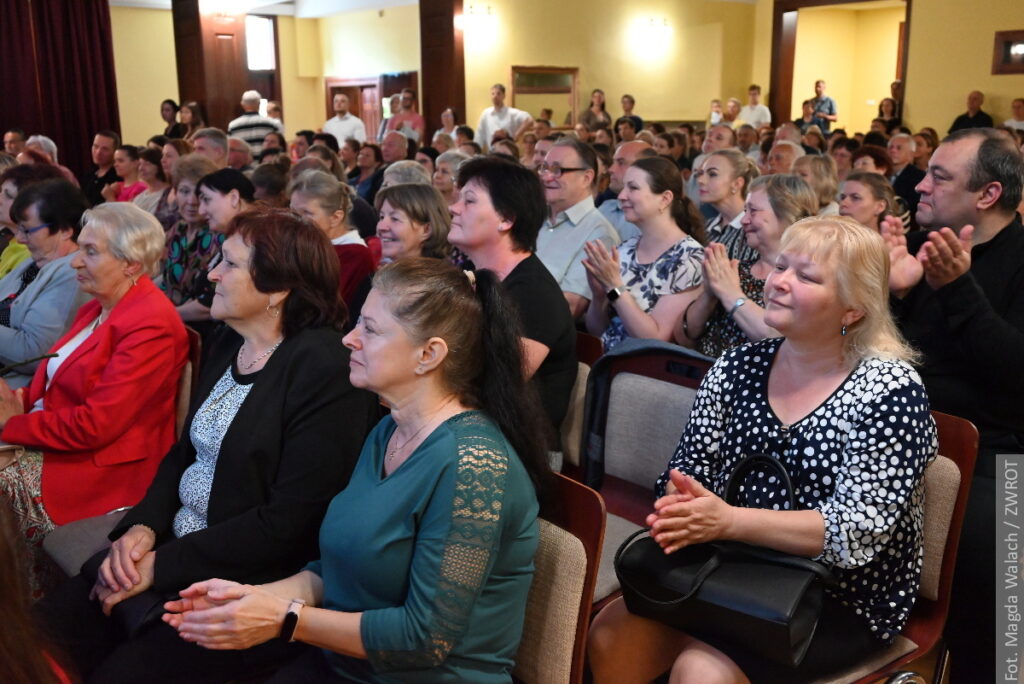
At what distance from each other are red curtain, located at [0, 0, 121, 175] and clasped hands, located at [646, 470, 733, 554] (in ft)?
42.0

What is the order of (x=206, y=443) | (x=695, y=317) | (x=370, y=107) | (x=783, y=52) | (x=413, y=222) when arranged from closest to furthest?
(x=206, y=443)
(x=695, y=317)
(x=413, y=222)
(x=783, y=52)
(x=370, y=107)

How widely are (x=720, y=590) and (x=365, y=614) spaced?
2.02ft

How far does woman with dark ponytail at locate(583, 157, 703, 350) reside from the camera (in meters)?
3.06

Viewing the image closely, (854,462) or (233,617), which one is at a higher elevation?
(854,462)

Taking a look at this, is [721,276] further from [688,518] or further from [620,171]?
[620,171]

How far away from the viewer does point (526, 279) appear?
267cm

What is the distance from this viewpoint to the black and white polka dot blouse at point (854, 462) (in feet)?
5.51

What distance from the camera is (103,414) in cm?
250

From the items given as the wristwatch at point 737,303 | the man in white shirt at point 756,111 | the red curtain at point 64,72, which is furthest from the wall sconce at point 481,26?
the wristwatch at point 737,303

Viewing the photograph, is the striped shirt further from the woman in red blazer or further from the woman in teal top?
the woman in teal top

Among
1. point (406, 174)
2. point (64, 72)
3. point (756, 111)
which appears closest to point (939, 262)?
point (406, 174)

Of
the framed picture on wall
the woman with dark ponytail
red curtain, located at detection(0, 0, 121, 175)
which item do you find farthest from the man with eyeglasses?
red curtain, located at detection(0, 0, 121, 175)

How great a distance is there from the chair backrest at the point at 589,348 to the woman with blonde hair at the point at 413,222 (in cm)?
102

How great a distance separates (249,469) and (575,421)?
954mm
